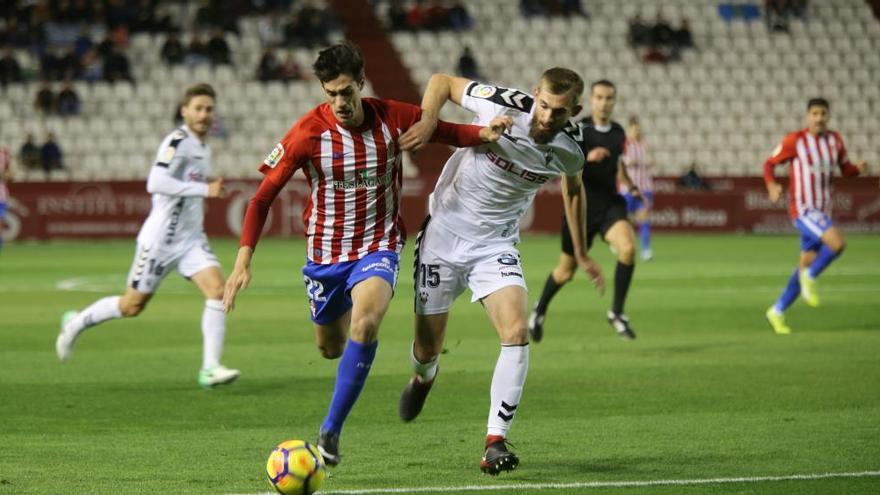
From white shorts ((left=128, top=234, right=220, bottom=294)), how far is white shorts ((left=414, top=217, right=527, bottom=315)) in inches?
127

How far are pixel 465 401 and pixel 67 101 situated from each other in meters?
25.6

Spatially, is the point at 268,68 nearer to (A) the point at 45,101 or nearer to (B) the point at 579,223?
(A) the point at 45,101

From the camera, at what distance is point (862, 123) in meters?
→ 36.5

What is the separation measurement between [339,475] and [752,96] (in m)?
31.5

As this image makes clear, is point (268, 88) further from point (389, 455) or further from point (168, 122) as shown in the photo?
point (389, 455)

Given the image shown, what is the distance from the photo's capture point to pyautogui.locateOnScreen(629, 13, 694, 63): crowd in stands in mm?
36000

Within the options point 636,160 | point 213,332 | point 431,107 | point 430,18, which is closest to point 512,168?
point 431,107

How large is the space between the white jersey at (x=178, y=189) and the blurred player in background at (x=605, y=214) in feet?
11.7

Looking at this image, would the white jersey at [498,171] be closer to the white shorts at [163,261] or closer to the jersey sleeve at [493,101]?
the jersey sleeve at [493,101]

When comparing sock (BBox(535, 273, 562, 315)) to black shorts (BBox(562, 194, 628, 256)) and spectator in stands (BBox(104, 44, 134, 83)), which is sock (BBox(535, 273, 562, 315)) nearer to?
black shorts (BBox(562, 194, 628, 256))

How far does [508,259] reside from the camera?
7195 millimetres

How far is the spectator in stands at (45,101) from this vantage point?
105ft

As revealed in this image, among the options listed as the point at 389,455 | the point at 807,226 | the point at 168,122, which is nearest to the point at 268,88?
the point at 168,122

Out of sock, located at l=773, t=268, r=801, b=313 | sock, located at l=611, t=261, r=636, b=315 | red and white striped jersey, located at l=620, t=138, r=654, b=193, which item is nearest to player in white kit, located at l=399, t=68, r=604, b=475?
sock, located at l=611, t=261, r=636, b=315
